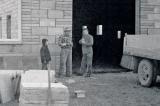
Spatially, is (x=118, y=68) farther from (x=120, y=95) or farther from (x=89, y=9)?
(x=120, y=95)

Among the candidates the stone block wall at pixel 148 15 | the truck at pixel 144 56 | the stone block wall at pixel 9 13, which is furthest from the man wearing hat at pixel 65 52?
the stone block wall at pixel 148 15

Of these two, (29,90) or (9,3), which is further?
(9,3)

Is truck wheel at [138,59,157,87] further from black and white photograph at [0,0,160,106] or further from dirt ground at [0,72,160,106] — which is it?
dirt ground at [0,72,160,106]

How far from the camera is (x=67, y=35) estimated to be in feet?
50.2

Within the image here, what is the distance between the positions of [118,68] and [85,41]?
3564 mm

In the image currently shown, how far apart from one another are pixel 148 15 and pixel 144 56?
4.81 m

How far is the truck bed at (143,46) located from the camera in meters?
11.7

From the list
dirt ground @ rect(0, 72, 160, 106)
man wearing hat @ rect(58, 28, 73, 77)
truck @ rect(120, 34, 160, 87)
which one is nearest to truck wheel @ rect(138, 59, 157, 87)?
truck @ rect(120, 34, 160, 87)

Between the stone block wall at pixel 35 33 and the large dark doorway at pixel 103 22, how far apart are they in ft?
12.3

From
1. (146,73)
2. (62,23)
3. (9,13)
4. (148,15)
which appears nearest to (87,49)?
(62,23)

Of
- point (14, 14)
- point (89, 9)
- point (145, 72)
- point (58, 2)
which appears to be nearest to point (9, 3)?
point (14, 14)

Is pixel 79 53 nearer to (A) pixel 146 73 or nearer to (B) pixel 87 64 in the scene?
(B) pixel 87 64

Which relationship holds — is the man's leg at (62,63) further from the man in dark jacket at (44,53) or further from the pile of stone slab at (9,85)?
the pile of stone slab at (9,85)

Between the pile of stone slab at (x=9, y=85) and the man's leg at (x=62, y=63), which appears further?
the man's leg at (x=62, y=63)
